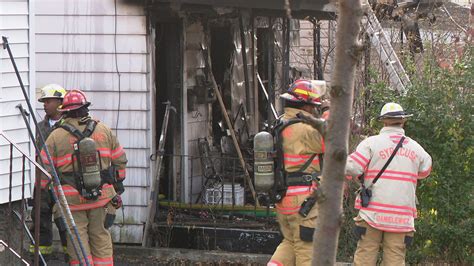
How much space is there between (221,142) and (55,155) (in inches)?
164

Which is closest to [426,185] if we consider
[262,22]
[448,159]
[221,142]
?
[448,159]

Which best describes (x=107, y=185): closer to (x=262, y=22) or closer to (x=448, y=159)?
(x=448, y=159)

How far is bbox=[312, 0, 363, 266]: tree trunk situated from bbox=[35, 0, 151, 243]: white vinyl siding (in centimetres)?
745

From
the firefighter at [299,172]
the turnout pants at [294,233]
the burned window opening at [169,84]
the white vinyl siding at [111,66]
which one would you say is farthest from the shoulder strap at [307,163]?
the burned window opening at [169,84]

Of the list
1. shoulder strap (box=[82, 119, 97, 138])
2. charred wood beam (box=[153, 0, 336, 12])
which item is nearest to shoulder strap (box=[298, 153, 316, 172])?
shoulder strap (box=[82, 119, 97, 138])

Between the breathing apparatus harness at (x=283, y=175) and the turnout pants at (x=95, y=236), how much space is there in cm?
173

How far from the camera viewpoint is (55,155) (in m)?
8.14

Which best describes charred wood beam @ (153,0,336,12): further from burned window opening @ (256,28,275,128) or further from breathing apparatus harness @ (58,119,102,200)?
burned window opening @ (256,28,275,128)

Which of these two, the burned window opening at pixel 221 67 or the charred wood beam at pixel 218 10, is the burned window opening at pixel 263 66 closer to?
the burned window opening at pixel 221 67

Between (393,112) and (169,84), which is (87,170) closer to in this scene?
(393,112)

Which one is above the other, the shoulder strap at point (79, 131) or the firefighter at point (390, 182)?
the shoulder strap at point (79, 131)

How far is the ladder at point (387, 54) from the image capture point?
987cm

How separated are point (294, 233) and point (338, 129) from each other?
496 cm

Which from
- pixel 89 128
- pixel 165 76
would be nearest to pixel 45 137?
pixel 89 128
